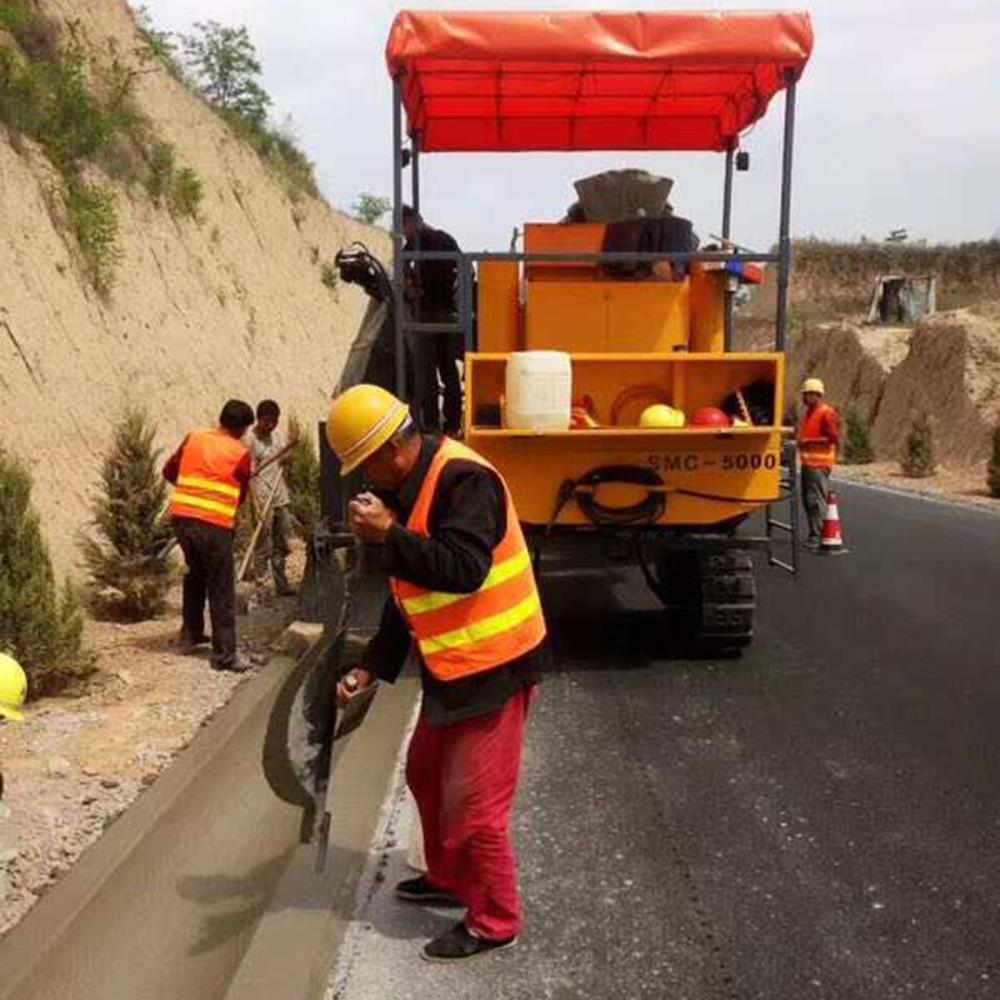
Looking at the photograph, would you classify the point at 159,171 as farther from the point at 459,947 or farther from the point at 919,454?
the point at 459,947

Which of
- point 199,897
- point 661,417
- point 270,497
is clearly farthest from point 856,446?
point 199,897

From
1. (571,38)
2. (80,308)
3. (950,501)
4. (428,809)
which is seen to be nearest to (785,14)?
(571,38)

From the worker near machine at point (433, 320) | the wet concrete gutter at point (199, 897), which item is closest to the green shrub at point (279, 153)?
the worker near machine at point (433, 320)

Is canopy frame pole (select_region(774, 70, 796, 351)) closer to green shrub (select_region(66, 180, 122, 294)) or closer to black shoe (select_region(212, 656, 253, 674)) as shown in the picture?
black shoe (select_region(212, 656, 253, 674))

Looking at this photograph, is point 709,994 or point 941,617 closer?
point 709,994

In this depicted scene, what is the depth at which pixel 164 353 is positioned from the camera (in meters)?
14.5

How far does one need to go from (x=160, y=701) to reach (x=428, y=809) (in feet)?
9.48

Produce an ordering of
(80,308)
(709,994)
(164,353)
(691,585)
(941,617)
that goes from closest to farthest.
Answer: (709,994), (691,585), (941,617), (80,308), (164,353)

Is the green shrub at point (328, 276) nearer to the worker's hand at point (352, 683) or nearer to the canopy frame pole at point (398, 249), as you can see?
the canopy frame pole at point (398, 249)

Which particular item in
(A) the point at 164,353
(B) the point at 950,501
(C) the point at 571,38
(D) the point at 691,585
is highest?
(C) the point at 571,38

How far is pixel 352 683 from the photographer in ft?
11.8

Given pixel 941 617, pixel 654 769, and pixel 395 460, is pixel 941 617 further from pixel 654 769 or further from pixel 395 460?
pixel 395 460

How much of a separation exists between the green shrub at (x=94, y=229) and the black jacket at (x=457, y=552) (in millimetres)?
11141

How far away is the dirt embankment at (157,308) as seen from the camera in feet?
36.1
